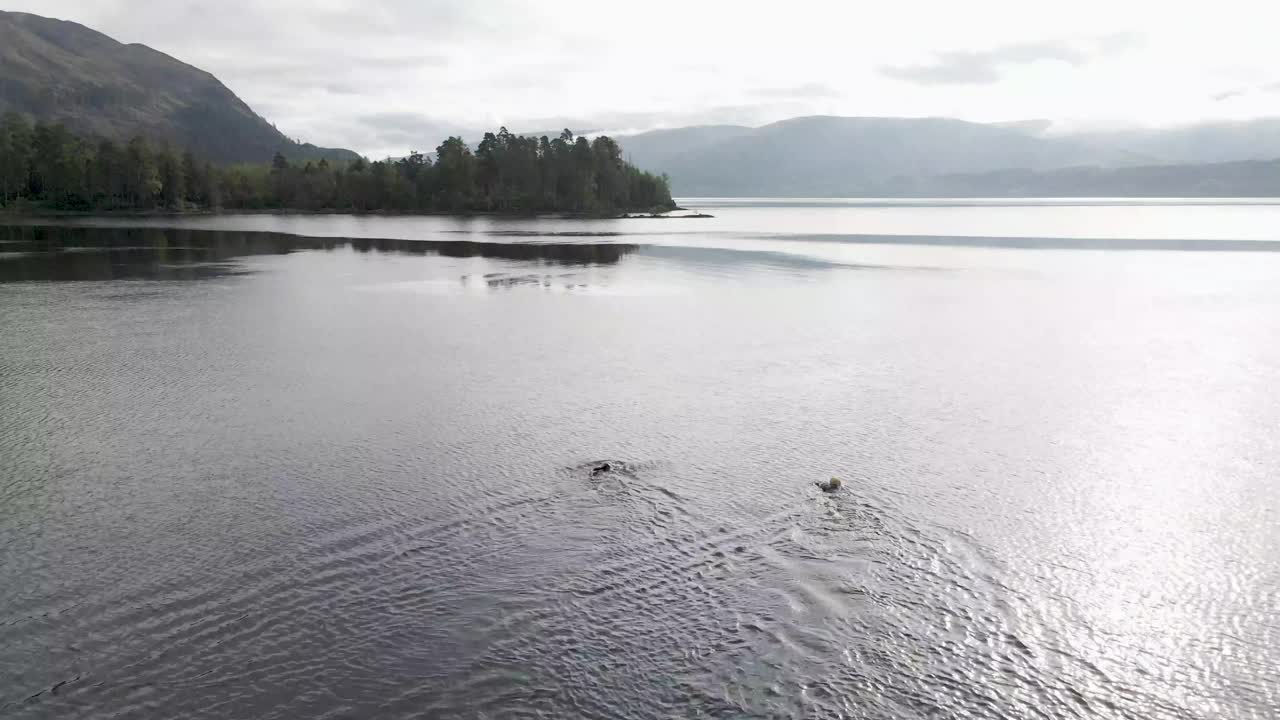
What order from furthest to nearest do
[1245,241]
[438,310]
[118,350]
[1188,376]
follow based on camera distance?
[1245,241] < [438,310] < [118,350] < [1188,376]

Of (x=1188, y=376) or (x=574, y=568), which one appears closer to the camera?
(x=574, y=568)

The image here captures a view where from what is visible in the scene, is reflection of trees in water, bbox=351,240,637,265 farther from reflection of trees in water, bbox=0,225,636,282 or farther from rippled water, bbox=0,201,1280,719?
rippled water, bbox=0,201,1280,719

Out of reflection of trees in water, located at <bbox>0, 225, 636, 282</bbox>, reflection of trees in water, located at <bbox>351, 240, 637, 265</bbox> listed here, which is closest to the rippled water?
reflection of trees in water, located at <bbox>0, 225, 636, 282</bbox>

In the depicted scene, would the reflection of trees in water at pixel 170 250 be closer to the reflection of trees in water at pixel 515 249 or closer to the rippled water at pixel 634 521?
the reflection of trees in water at pixel 515 249

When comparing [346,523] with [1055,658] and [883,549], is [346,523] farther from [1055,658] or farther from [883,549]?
[1055,658]

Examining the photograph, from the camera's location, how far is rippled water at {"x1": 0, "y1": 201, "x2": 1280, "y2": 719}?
38.3 ft

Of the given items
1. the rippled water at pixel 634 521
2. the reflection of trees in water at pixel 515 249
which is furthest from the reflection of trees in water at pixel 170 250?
the rippled water at pixel 634 521

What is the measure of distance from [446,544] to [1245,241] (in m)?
126

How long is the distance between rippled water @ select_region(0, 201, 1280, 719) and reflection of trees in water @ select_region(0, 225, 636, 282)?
28059mm

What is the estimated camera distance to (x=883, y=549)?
1579 cm

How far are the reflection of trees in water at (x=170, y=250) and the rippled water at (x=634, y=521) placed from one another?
2806cm

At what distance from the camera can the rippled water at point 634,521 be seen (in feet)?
38.3

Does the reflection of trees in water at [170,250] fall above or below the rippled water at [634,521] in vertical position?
above

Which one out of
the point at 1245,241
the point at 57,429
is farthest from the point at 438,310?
the point at 1245,241
